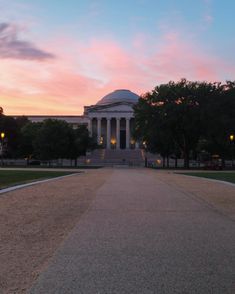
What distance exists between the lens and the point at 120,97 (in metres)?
168

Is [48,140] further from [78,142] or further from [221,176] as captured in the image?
[221,176]

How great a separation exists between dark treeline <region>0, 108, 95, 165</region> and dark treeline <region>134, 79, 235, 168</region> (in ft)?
55.5

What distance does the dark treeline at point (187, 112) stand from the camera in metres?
70.1

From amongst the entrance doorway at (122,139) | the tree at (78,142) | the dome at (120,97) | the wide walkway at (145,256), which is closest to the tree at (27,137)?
the tree at (78,142)

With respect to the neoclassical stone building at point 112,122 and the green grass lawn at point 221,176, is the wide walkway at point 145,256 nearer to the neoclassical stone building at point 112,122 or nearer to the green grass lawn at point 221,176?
the green grass lawn at point 221,176

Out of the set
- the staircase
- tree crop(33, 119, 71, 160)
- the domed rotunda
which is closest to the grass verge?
tree crop(33, 119, 71, 160)

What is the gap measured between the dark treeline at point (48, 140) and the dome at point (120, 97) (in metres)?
59.2

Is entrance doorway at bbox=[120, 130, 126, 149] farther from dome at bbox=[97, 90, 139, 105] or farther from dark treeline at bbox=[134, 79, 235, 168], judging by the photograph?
dark treeline at bbox=[134, 79, 235, 168]

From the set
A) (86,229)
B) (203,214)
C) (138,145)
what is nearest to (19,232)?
(86,229)

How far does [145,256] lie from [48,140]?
79179 mm

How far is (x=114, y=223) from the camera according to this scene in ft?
40.3

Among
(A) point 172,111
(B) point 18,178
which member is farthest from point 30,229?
(A) point 172,111

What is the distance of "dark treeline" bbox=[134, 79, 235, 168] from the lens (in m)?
70.1

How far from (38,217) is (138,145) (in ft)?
467
